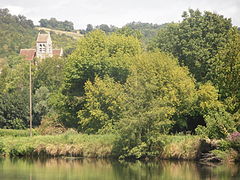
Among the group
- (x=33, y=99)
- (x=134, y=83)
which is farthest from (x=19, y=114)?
(x=134, y=83)

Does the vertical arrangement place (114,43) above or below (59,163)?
above

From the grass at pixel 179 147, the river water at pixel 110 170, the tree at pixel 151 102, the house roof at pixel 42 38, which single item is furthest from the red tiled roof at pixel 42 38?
the grass at pixel 179 147

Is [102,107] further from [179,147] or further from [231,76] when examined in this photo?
[231,76]

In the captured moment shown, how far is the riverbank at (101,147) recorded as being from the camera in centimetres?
3728

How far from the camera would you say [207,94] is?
42406 mm

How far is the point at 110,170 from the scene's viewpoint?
33.0 metres

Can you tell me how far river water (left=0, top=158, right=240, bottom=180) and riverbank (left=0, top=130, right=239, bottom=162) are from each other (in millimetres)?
1433

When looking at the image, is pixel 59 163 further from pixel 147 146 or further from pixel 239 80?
pixel 239 80

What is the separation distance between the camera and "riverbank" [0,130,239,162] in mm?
37281

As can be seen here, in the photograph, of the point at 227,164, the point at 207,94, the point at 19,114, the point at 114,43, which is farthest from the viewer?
the point at 19,114

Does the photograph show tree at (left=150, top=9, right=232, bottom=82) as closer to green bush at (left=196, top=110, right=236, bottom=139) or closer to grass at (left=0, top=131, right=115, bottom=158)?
green bush at (left=196, top=110, right=236, bottom=139)

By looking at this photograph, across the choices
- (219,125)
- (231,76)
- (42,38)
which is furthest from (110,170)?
(42,38)

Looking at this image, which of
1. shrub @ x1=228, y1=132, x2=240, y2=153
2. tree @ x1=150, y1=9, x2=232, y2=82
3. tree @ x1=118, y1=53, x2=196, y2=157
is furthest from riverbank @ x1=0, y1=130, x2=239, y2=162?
tree @ x1=150, y1=9, x2=232, y2=82

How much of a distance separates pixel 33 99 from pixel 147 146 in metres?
29.2
